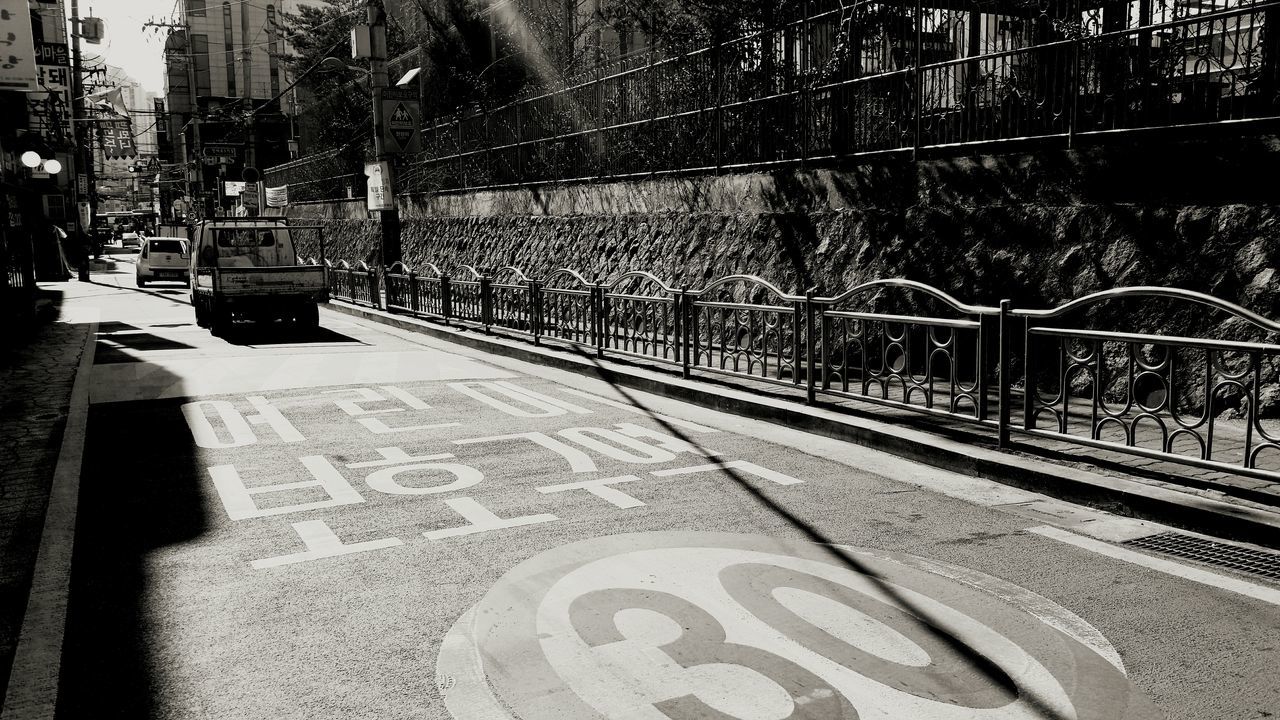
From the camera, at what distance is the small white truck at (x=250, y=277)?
18.3m

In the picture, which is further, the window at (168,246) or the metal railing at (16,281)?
the window at (168,246)

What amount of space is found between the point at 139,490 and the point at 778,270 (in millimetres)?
8902

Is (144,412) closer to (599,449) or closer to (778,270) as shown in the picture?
(599,449)

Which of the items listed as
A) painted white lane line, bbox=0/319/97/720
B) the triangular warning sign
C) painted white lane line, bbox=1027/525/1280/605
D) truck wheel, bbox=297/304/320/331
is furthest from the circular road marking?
the triangular warning sign

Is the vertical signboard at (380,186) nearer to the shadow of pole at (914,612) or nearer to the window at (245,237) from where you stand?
the window at (245,237)

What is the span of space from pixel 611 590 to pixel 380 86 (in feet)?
64.3

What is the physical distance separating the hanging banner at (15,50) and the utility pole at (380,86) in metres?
11.3

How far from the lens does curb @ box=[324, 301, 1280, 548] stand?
5.86 meters

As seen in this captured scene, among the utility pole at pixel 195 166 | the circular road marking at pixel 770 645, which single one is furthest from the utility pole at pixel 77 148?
the circular road marking at pixel 770 645

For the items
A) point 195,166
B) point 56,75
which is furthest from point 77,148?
point 195,166

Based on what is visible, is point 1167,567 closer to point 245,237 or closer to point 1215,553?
point 1215,553

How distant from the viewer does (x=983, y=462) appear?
24.1 feet

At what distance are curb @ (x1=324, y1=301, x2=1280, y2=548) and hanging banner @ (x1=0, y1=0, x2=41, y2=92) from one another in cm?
2224

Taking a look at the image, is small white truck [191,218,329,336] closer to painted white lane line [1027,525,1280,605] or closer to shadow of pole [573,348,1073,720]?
shadow of pole [573,348,1073,720]
